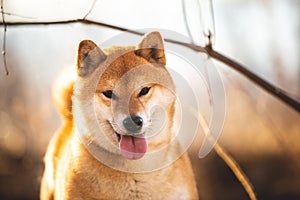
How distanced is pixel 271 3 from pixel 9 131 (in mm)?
3556

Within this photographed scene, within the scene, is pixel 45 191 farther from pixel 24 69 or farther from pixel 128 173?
pixel 24 69

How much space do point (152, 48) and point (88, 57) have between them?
0.30 m

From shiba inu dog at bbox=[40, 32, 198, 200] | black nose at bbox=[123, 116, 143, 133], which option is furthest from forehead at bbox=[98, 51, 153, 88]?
black nose at bbox=[123, 116, 143, 133]

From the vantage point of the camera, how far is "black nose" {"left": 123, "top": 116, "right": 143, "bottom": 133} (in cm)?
272

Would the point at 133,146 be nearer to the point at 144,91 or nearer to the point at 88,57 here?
the point at 144,91

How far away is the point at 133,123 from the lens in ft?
8.96

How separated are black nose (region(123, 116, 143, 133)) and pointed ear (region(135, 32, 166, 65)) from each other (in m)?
0.32

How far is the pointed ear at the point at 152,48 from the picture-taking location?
108 inches

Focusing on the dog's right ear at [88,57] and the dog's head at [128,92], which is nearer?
the dog's right ear at [88,57]

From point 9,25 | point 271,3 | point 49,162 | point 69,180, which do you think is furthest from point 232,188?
point 9,25

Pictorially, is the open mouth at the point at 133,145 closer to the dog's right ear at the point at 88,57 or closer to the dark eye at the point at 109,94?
the dark eye at the point at 109,94

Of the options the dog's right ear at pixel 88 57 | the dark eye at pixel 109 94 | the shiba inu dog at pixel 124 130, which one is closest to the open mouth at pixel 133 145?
the shiba inu dog at pixel 124 130

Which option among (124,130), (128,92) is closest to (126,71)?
(128,92)

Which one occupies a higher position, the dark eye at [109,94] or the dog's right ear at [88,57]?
the dog's right ear at [88,57]
